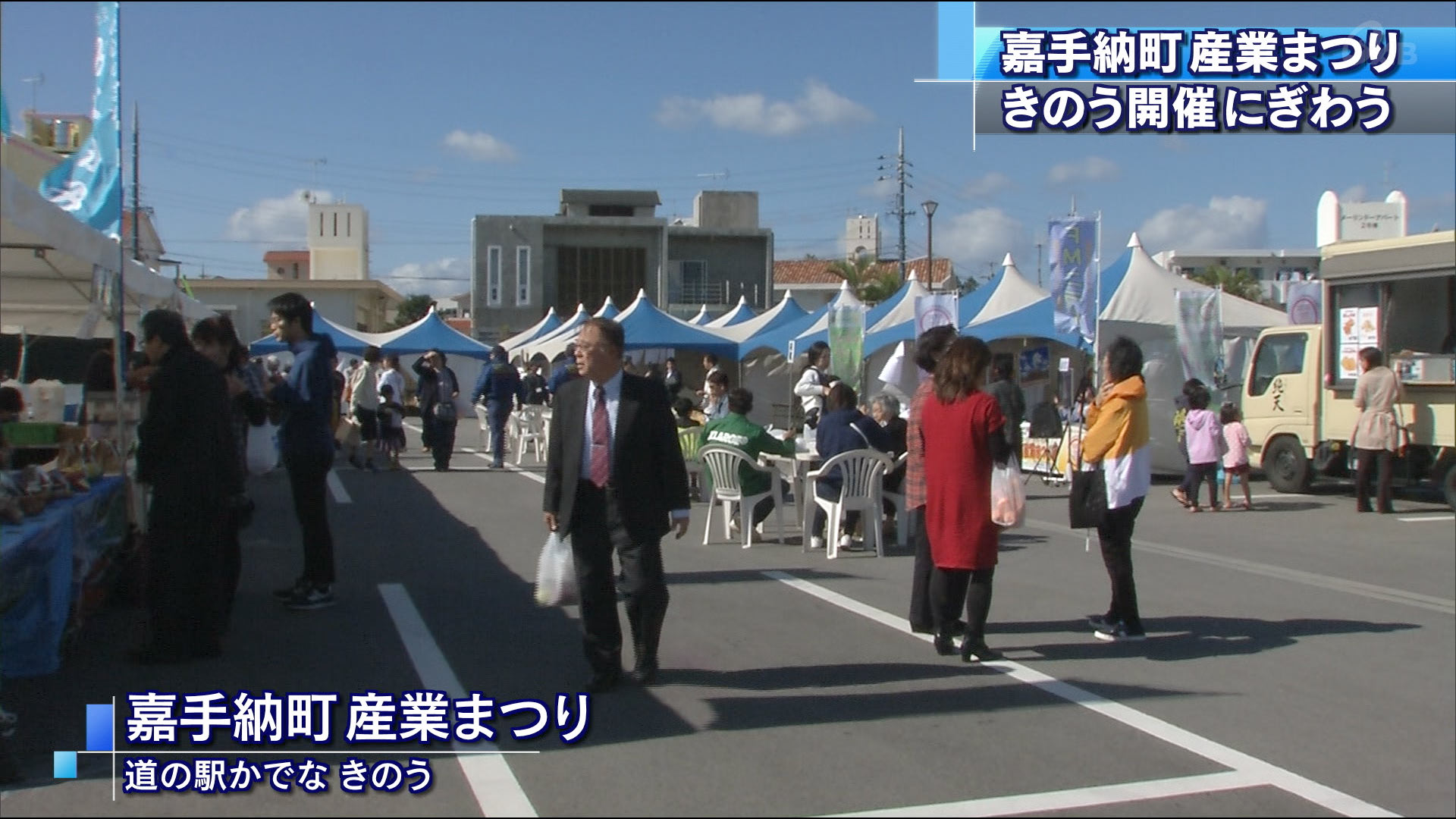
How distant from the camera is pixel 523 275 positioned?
54156 mm

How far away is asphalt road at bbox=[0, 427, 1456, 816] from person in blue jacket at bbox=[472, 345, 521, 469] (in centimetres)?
818

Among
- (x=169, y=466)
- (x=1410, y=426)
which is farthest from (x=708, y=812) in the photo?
(x=1410, y=426)

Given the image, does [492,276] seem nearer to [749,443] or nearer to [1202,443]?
[1202,443]

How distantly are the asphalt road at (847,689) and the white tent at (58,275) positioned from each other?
2345 mm

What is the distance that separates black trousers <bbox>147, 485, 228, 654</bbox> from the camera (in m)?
6.53

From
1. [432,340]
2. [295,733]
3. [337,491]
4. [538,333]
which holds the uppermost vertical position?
[538,333]

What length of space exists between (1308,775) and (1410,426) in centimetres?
1129

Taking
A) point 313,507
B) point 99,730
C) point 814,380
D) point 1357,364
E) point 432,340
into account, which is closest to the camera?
point 99,730

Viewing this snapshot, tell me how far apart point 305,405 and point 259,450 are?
0.55 m

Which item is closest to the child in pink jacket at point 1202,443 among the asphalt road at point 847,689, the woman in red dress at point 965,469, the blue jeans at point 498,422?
the asphalt road at point 847,689

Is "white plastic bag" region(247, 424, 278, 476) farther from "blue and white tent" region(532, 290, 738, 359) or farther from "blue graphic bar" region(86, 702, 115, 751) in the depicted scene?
"blue and white tent" region(532, 290, 738, 359)

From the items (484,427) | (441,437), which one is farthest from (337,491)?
(484,427)

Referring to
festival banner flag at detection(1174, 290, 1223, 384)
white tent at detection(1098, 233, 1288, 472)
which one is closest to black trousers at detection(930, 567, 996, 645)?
white tent at detection(1098, 233, 1288, 472)

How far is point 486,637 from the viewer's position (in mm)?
7426
